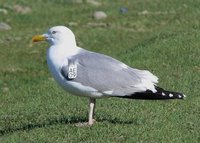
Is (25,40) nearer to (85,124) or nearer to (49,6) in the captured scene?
(49,6)

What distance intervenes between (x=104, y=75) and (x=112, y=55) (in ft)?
25.7

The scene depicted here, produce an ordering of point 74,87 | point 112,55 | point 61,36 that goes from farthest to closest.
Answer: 1. point 112,55
2. point 61,36
3. point 74,87

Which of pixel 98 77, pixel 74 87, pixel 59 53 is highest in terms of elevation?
pixel 59 53

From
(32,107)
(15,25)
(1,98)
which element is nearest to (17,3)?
(15,25)

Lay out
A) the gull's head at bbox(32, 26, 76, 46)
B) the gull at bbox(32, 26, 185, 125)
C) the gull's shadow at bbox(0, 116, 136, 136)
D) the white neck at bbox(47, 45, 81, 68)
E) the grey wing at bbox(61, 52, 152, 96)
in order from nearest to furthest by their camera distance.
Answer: the gull at bbox(32, 26, 185, 125) < the grey wing at bbox(61, 52, 152, 96) < the white neck at bbox(47, 45, 81, 68) < the gull's head at bbox(32, 26, 76, 46) < the gull's shadow at bbox(0, 116, 136, 136)

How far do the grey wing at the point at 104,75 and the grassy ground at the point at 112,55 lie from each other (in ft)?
1.92

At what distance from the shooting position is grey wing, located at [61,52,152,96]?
9562 mm

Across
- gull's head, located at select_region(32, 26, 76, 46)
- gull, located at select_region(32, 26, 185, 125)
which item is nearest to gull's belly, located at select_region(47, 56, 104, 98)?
gull, located at select_region(32, 26, 185, 125)

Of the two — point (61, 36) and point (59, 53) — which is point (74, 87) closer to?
point (59, 53)

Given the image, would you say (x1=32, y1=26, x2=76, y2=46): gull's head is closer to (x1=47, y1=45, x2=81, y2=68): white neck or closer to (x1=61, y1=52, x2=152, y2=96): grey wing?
(x1=47, y1=45, x2=81, y2=68): white neck

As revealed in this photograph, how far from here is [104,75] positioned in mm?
9680

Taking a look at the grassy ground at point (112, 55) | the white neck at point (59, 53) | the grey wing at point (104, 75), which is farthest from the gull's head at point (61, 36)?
the grassy ground at point (112, 55)

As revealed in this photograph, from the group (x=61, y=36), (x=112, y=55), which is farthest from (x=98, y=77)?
(x=112, y=55)

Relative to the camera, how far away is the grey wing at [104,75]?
31.4 feet
